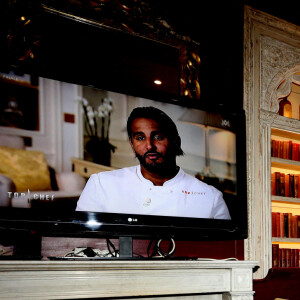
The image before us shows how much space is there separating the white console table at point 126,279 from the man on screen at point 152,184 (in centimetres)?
32

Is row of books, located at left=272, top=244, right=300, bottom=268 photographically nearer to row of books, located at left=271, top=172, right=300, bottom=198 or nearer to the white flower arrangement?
row of books, located at left=271, top=172, right=300, bottom=198

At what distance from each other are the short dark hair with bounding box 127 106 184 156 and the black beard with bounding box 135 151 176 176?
0.20 feet

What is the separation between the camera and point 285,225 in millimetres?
3111

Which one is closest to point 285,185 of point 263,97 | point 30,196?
point 263,97

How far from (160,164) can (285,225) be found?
1.45 m

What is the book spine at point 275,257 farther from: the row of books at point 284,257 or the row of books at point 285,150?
the row of books at point 285,150

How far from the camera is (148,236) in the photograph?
2.14 metres

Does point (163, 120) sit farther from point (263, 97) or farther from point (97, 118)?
point (263, 97)

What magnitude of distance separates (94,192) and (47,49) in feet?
2.83

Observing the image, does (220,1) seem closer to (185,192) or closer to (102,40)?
(102,40)

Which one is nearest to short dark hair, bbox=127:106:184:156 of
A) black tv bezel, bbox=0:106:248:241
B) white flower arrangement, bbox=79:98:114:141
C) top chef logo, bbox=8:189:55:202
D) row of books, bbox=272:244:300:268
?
white flower arrangement, bbox=79:98:114:141

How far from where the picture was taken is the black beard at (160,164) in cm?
217

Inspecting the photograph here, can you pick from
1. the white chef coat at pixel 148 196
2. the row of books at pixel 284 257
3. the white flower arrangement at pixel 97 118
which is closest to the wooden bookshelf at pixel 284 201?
the row of books at pixel 284 257

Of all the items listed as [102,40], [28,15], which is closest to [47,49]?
[28,15]
